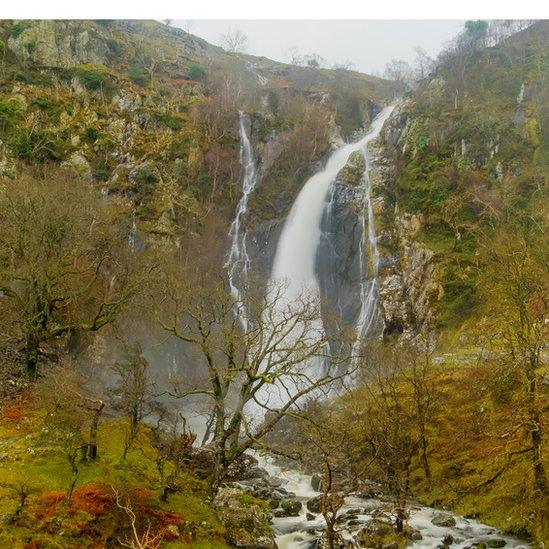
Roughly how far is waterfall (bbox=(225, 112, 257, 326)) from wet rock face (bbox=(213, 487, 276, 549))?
65.7 ft

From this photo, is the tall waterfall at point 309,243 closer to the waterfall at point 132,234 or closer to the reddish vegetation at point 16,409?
the waterfall at point 132,234

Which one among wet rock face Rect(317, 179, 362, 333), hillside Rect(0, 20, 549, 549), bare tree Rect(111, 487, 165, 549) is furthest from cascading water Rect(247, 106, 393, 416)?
bare tree Rect(111, 487, 165, 549)

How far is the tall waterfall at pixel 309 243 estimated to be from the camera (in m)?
38.5

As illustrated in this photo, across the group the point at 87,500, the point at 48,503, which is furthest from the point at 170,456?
the point at 48,503

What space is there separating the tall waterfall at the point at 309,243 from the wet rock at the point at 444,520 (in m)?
18.3

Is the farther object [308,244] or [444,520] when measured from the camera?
[308,244]

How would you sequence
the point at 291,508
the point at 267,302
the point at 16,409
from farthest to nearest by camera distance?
the point at 267,302
the point at 16,409
the point at 291,508

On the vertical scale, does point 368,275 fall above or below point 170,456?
above

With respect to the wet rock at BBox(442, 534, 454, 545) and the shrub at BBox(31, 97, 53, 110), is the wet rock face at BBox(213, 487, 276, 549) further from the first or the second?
the shrub at BBox(31, 97, 53, 110)

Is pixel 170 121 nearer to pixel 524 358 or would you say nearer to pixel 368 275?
pixel 368 275

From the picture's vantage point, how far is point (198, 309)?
18.8 metres

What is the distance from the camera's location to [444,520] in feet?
57.8

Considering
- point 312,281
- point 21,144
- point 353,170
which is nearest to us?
point 312,281

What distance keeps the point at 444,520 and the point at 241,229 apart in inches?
1345
